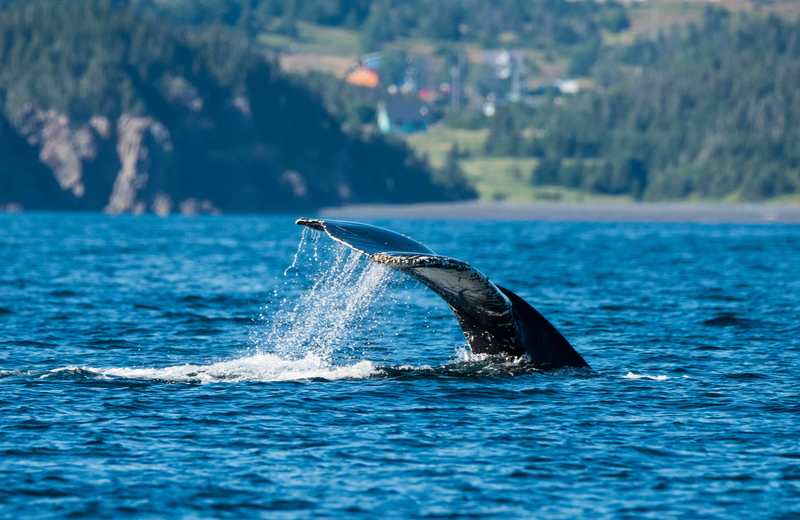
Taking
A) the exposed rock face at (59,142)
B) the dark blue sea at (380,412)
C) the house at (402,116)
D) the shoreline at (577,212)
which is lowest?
the shoreline at (577,212)

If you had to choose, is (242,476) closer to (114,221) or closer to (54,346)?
(54,346)

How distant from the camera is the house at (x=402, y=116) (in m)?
177

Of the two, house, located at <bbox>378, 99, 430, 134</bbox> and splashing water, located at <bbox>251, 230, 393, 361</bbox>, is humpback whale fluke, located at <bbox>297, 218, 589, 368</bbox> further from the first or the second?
house, located at <bbox>378, 99, 430, 134</bbox>

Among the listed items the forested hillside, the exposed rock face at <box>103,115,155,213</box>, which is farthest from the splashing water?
the forested hillside

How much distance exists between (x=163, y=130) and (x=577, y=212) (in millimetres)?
48543

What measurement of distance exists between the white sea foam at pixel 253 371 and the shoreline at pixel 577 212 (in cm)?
10007

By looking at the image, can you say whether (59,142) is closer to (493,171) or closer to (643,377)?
(493,171)

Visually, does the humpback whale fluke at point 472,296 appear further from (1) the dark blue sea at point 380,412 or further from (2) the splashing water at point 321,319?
(2) the splashing water at point 321,319

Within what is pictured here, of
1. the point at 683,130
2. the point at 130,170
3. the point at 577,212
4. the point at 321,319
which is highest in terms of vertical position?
the point at 683,130

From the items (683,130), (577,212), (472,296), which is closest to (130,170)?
(577,212)

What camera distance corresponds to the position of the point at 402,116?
178875 millimetres

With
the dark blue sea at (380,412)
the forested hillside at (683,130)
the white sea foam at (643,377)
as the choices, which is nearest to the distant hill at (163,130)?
the forested hillside at (683,130)

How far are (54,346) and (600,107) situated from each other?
156 metres

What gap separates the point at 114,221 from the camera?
93.2 m
